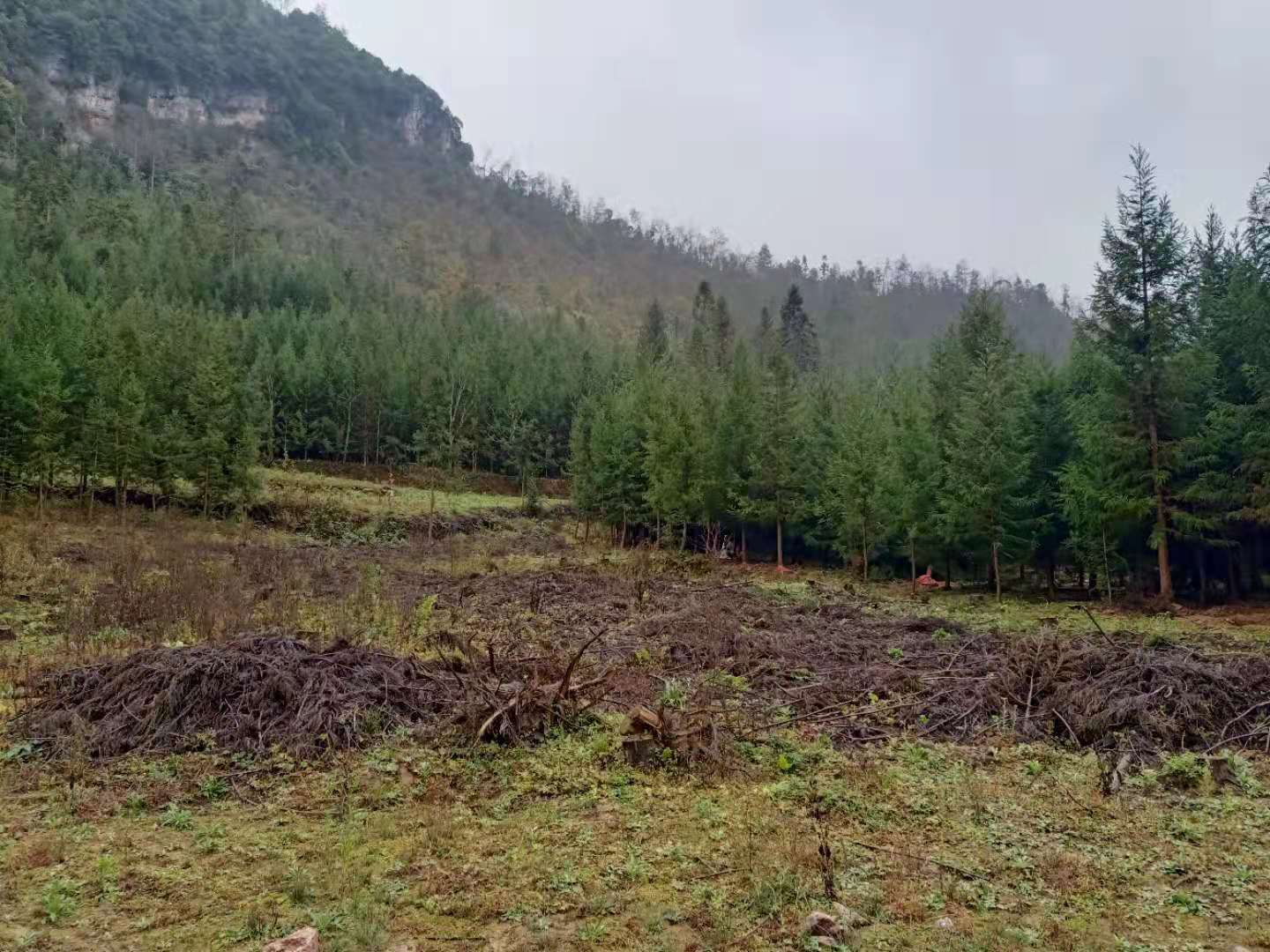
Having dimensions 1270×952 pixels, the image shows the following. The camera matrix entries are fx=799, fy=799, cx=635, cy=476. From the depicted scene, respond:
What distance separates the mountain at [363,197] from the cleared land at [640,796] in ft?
348

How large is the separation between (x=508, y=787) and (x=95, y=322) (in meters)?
47.3

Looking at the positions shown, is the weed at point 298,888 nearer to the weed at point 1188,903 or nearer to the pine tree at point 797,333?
the weed at point 1188,903

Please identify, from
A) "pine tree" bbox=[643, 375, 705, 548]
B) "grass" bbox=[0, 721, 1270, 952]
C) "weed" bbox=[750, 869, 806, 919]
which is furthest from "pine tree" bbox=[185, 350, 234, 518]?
"weed" bbox=[750, 869, 806, 919]

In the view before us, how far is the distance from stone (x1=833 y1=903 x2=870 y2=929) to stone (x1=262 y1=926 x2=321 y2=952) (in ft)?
10.1

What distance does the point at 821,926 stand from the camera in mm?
4824

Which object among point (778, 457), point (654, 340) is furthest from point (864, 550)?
point (654, 340)

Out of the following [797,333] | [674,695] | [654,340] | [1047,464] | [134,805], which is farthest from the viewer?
[797,333]

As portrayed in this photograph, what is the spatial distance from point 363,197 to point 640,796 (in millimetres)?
182112

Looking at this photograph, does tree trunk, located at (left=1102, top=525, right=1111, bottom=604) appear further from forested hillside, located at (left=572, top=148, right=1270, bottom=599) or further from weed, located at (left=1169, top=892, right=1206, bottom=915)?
weed, located at (left=1169, top=892, right=1206, bottom=915)

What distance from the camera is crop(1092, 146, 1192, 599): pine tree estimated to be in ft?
76.5

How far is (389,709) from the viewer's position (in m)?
9.03

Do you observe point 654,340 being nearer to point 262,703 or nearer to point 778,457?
point 778,457

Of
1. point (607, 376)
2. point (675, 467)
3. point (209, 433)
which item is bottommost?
point (675, 467)

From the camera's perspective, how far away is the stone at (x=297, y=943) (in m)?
4.34
